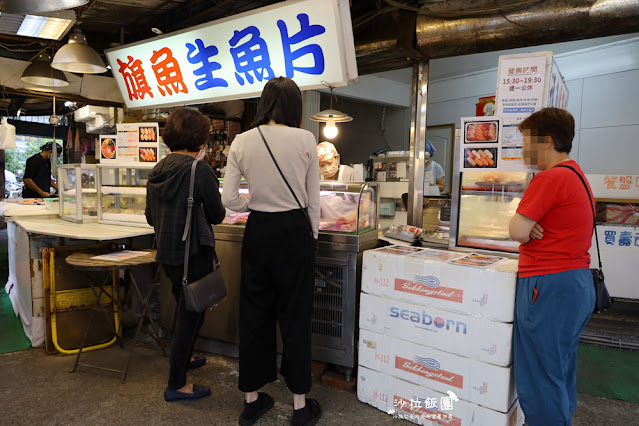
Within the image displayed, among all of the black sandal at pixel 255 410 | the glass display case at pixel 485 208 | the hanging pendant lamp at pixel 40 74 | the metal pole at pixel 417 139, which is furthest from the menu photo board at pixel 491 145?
the hanging pendant lamp at pixel 40 74

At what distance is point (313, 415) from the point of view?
103 inches

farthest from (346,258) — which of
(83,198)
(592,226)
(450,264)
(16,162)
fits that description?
(16,162)

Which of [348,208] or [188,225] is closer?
[188,225]

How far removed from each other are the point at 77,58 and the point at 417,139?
3884mm

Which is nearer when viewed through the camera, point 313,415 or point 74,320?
point 313,415

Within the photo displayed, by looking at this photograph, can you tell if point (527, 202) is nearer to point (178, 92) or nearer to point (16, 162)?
point (178, 92)

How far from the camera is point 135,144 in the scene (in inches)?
165

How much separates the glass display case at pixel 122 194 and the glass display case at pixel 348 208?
1448mm

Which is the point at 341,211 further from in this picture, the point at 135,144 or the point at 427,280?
the point at 135,144

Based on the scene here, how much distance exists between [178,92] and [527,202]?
4129 millimetres

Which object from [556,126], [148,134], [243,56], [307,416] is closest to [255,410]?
[307,416]

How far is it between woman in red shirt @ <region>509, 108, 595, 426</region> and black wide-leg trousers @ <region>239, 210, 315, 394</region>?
1.18 metres

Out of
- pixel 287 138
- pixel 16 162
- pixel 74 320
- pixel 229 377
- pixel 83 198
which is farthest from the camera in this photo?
pixel 16 162

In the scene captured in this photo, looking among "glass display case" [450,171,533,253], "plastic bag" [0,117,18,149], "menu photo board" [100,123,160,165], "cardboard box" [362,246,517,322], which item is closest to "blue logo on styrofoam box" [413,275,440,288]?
"cardboard box" [362,246,517,322]
